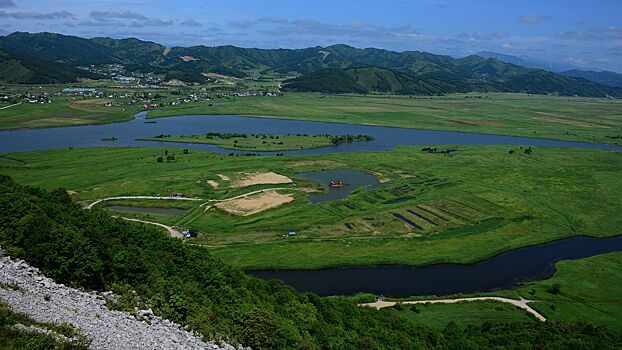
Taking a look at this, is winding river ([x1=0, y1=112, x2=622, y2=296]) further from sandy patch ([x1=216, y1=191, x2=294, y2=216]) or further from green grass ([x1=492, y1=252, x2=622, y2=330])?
sandy patch ([x1=216, y1=191, x2=294, y2=216])

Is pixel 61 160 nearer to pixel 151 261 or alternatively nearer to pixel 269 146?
pixel 269 146

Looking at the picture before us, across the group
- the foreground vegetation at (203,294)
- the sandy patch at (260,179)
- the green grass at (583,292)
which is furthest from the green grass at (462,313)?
the sandy patch at (260,179)

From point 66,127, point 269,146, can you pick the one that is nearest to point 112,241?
point 269,146

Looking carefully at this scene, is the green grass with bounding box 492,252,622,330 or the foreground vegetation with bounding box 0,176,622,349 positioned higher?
the foreground vegetation with bounding box 0,176,622,349

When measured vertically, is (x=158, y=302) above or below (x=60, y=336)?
below

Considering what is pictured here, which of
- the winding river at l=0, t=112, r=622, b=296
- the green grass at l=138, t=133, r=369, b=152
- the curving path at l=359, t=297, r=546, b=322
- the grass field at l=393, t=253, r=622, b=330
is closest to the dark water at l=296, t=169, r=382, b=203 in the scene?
the winding river at l=0, t=112, r=622, b=296

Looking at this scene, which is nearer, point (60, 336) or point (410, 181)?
point (60, 336)
